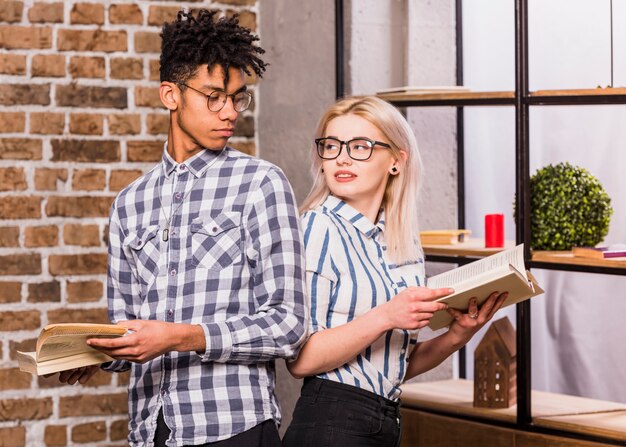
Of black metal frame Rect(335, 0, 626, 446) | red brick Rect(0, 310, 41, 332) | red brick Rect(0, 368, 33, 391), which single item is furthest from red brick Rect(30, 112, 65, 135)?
black metal frame Rect(335, 0, 626, 446)

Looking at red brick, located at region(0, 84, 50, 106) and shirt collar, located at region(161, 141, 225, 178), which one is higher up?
red brick, located at region(0, 84, 50, 106)

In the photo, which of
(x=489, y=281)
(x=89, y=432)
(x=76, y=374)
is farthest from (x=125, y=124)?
(x=489, y=281)

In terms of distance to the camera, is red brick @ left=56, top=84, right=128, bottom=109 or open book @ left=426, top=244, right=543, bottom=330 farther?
red brick @ left=56, top=84, right=128, bottom=109

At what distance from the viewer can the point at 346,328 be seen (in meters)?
1.79

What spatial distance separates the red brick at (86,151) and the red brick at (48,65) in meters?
0.23

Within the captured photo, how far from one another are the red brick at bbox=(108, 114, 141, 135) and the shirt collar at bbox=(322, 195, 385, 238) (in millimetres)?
1480

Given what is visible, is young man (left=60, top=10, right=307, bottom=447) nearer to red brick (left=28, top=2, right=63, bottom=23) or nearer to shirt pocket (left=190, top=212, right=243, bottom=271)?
shirt pocket (left=190, top=212, right=243, bottom=271)

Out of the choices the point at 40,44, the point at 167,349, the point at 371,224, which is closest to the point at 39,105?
the point at 40,44

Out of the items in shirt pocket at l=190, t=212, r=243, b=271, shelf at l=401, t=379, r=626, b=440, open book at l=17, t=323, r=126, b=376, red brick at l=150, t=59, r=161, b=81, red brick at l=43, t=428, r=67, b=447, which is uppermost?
red brick at l=150, t=59, r=161, b=81

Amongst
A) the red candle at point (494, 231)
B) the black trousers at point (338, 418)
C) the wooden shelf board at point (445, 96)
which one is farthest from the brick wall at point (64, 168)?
the black trousers at point (338, 418)

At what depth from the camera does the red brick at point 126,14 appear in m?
3.26

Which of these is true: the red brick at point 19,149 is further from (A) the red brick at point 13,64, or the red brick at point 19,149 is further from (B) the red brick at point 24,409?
(B) the red brick at point 24,409

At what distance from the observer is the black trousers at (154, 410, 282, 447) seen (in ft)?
5.54

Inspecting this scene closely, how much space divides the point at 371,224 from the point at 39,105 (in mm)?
1653
